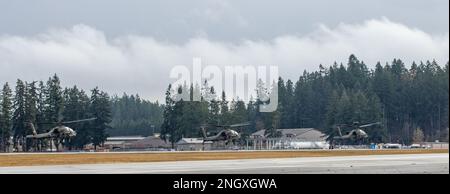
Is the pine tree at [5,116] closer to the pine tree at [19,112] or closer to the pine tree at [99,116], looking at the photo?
the pine tree at [19,112]

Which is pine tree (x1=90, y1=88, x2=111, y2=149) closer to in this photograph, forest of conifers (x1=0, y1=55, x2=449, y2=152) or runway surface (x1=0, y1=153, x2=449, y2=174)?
forest of conifers (x1=0, y1=55, x2=449, y2=152)

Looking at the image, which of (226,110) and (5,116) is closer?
(5,116)

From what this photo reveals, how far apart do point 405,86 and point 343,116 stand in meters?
34.7

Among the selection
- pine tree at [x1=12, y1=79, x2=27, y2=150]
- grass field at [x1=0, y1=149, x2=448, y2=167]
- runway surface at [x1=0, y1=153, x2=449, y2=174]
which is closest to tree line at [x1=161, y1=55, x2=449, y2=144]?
pine tree at [x1=12, y1=79, x2=27, y2=150]

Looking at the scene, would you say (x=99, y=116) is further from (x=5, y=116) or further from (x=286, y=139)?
(x=286, y=139)

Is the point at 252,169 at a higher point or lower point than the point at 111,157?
higher

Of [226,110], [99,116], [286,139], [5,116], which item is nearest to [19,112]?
[5,116]

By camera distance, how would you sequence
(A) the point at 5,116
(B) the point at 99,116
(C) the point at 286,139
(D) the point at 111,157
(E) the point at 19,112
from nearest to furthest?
1. (D) the point at 111,157
2. (A) the point at 5,116
3. (E) the point at 19,112
4. (B) the point at 99,116
5. (C) the point at 286,139

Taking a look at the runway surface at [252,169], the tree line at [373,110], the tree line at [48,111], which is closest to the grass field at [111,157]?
the runway surface at [252,169]

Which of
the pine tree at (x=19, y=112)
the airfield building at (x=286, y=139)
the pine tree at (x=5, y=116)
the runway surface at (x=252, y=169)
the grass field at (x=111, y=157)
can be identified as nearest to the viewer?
the runway surface at (x=252, y=169)
